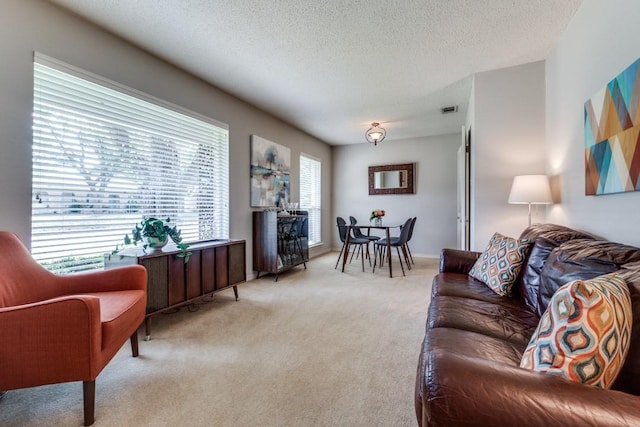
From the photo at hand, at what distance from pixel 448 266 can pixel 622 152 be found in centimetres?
136

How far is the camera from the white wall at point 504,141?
297 cm

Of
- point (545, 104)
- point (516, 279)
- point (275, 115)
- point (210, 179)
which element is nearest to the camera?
point (516, 279)

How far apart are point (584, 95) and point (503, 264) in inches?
53.9

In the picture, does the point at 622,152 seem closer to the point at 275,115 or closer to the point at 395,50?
the point at 395,50

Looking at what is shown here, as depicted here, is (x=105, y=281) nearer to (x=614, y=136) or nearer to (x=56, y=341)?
(x=56, y=341)

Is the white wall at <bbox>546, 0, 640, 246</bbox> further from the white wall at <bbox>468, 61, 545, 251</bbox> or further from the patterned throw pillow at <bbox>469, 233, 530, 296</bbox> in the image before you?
the patterned throw pillow at <bbox>469, 233, 530, 296</bbox>

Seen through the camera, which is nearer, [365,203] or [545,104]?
[545,104]

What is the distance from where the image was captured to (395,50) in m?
2.65

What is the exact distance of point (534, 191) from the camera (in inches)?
99.3

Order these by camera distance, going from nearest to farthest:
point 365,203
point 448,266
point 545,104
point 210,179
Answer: point 448,266, point 545,104, point 210,179, point 365,203

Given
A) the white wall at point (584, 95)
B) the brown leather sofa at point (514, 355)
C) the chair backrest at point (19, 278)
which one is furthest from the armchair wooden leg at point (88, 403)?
the white wall at point (584, 95)

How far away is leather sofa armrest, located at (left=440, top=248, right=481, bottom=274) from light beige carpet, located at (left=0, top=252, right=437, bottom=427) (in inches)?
20.8

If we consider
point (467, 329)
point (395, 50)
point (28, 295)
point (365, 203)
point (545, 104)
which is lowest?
point (467, 329)

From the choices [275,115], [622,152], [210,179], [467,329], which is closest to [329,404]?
[467,329]
